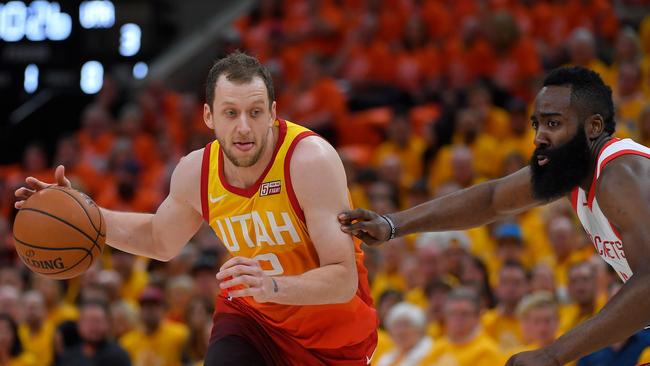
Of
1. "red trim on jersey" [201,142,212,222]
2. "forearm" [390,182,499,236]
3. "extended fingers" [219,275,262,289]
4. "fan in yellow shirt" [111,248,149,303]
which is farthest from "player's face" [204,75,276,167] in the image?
"fan in yellow shirt" [111,248,149,303]

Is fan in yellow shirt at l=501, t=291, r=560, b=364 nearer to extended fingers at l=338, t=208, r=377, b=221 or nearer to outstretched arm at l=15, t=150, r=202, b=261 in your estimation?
extended fingers at l=338, t=208, r=377, b=221

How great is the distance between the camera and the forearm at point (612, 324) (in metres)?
3.98

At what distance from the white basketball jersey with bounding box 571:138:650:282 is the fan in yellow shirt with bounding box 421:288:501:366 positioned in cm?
285

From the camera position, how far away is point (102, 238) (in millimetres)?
5066

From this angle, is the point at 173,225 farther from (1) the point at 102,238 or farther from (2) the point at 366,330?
(2) the point at 366,330

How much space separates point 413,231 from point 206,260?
4.86 m

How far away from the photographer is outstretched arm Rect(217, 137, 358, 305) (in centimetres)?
445

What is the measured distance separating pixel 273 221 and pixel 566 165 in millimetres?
1294

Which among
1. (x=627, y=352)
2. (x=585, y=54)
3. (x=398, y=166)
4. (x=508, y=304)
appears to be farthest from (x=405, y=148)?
(x=627, y=352)

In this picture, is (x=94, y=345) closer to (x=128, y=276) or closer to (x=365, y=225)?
(x=128, y=276)

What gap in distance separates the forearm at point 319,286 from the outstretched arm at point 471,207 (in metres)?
0.40

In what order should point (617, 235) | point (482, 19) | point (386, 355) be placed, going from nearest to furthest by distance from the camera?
point (617, 235) → point (386, 355) → point (482, 19)

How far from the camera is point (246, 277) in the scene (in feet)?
13.6

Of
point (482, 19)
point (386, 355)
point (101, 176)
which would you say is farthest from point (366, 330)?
point (101, 176)
